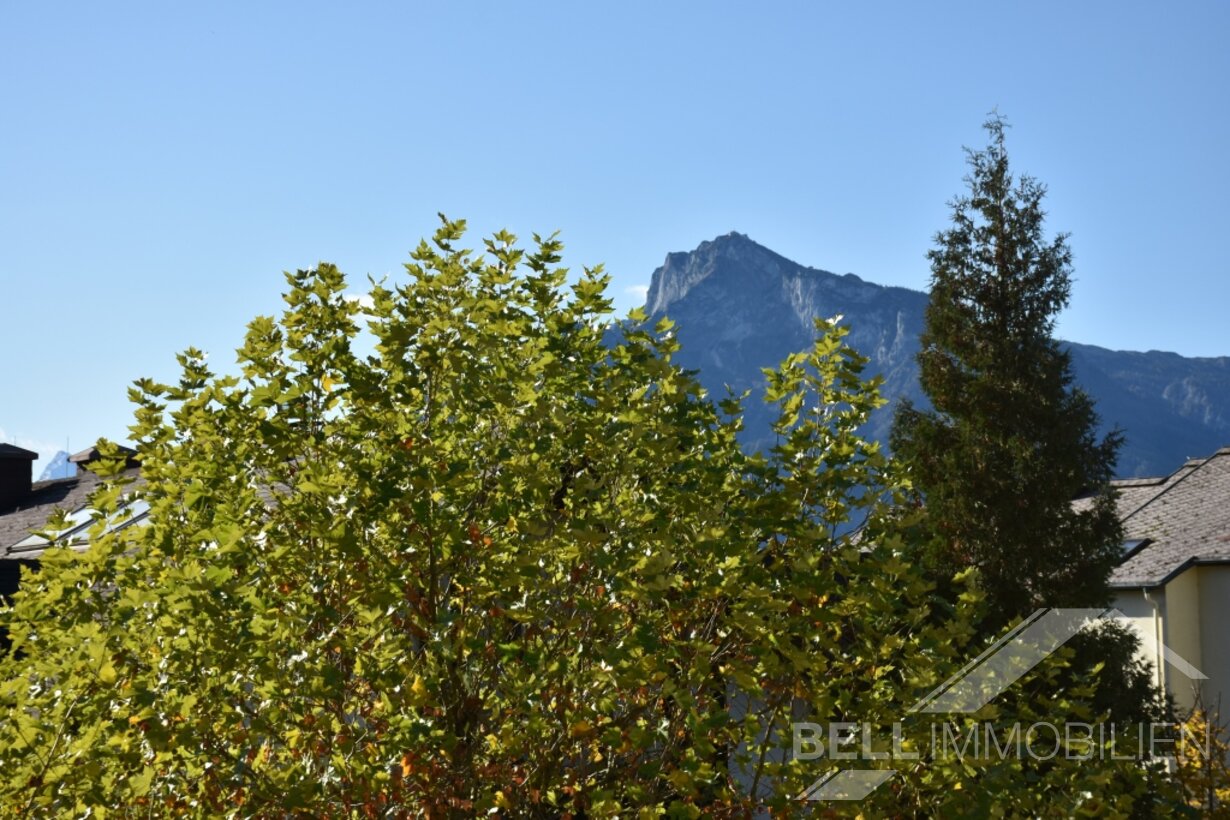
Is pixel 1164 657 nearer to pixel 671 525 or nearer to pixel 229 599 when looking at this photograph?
pixel 671 525

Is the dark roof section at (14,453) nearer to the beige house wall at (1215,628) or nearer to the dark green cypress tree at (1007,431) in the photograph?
the dark green cypress tree at (1007,431)

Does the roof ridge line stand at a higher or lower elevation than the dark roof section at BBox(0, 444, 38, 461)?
higher

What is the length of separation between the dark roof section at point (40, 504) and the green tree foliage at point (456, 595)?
23.1 m

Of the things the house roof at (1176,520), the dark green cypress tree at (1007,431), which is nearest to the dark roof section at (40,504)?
the dark green cypress tree at (1007,431)

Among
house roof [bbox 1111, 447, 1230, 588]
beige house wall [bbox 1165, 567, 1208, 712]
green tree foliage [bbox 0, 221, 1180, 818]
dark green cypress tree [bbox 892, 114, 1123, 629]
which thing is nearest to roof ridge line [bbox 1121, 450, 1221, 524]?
house roof [bbox 1111, 447, 1230, 588]

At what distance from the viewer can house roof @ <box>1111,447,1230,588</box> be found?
72.1 feet

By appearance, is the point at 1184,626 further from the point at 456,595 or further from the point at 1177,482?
the point at 456,595

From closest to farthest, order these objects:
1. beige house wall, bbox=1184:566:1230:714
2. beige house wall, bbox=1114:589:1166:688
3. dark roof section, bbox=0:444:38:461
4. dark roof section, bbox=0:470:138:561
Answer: beige house wall, bbox=1114:589:1166:688, beige house wall, bbox=1184:566:1230:714, dark roof section, bbox=0:470:138:561, dark roof section, bbox=0:444:38:461

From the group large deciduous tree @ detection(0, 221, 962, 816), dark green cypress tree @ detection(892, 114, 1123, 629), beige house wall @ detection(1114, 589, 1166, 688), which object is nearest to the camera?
large deciduous tree @ detection(0, 221, 962, 816)

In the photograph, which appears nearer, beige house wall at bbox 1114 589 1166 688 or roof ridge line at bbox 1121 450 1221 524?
beige house wall at bbox 1114 589 1166 688

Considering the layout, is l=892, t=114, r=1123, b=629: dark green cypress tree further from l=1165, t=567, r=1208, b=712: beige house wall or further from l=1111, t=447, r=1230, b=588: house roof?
l=1165, t=567, r=1208, b=712: beige house wall

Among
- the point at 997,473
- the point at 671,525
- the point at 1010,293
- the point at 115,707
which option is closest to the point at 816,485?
the point at 671,525

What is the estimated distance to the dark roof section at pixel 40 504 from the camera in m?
28.1

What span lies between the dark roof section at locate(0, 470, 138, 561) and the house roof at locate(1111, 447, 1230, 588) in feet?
72.6
